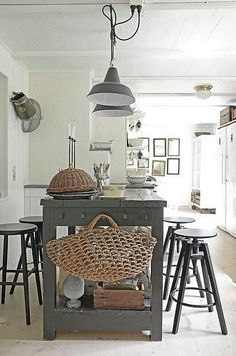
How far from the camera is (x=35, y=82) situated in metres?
4.81

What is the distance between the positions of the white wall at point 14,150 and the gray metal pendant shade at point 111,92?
1.25m

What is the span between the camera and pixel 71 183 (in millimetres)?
2633

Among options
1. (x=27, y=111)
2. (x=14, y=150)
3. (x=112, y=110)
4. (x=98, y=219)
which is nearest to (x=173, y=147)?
(x=27, y=111)

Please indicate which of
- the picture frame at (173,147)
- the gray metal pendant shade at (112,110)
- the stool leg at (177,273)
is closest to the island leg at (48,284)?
the stool leg at (177,273)

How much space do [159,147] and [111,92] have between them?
8.63 meters

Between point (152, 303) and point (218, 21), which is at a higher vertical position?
point (218, 21)

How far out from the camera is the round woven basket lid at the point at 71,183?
2.62 metres

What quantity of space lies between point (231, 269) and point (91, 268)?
268cm

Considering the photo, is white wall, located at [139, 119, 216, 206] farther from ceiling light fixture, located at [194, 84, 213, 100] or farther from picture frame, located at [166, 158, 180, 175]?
ceiling light fixture, located at [194, 84, 213, 100]

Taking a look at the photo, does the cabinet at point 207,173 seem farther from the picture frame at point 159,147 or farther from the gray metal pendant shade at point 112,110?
the gray metal pendant shade at point 112,110

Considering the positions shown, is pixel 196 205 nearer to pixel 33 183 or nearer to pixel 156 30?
pixel 33 183

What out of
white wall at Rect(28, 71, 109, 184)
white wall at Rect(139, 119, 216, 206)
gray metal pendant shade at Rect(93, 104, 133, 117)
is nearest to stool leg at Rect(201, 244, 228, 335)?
gray metal pendant shade at Rect(93, 104, 133, 117)

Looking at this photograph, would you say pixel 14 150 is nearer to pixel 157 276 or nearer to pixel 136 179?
pixel 136 179

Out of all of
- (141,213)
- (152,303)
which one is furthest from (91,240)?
(152,303)
